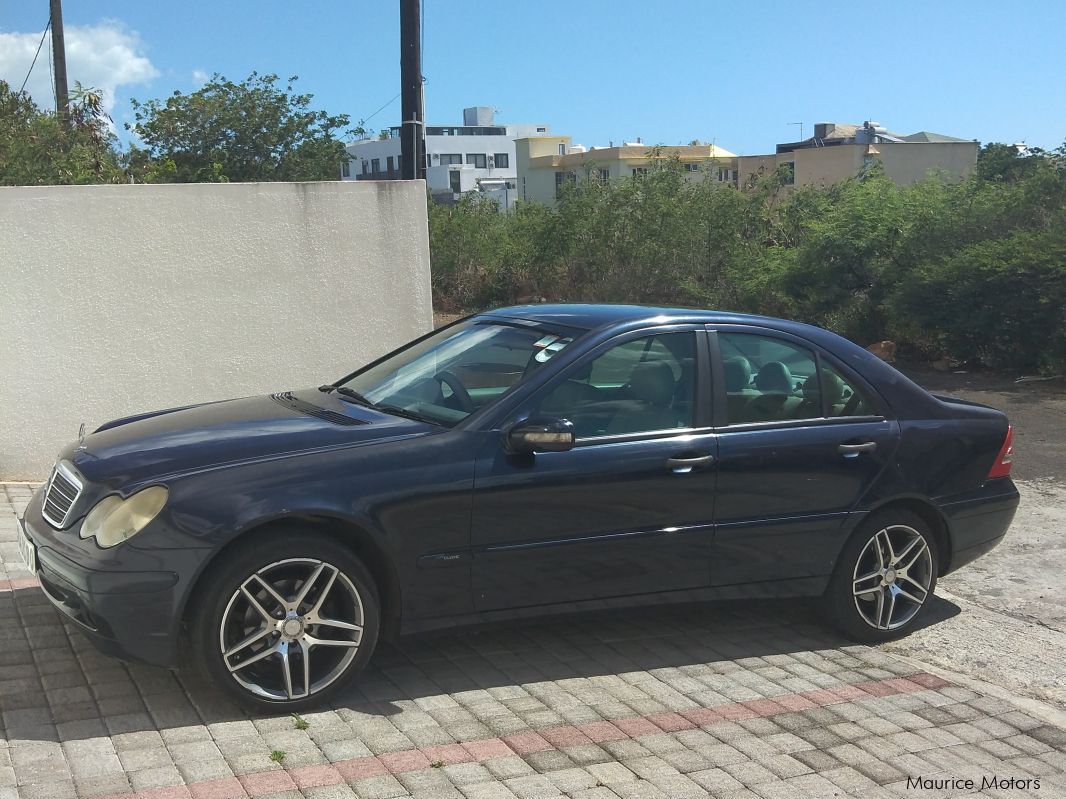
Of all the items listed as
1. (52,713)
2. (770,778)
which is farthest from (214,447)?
(770,778)

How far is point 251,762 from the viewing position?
4.14m

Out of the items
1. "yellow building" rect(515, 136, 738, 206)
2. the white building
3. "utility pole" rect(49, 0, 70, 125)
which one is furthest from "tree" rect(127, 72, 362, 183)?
the white building

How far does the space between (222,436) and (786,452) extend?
263 cm

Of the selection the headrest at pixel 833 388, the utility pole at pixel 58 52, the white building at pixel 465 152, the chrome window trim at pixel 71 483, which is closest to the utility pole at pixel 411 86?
the headrest at pixel 833 388

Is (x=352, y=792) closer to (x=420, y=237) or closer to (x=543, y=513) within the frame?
(x=543, y=513)

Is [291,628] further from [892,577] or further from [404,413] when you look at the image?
[892,577]

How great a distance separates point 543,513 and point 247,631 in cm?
132

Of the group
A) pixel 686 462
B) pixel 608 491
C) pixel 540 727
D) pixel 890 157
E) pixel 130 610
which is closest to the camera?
pixel 130 610

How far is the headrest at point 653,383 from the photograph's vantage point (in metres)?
5.36

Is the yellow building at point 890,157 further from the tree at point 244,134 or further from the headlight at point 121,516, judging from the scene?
the headlight at point 121,516

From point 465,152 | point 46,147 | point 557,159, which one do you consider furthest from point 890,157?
point 465,152

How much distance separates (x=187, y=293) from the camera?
29.0 feet

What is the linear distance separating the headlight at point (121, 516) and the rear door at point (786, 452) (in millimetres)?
2501

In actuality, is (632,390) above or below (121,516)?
above
